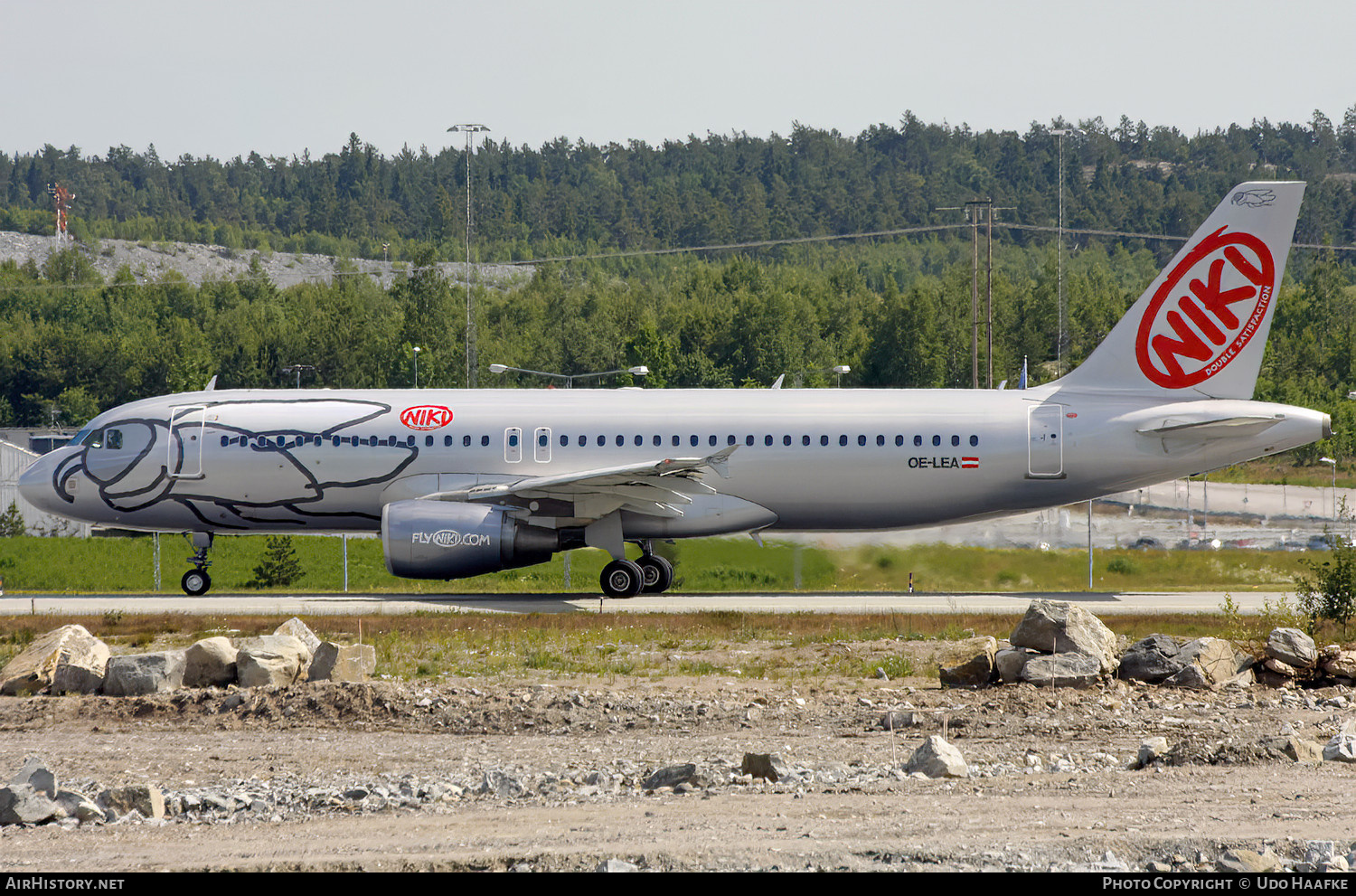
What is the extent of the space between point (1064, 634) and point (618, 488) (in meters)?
10.5

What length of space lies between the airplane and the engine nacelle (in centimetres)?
111

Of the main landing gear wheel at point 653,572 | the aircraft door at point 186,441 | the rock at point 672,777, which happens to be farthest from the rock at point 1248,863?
the aircraft door at point 186,441

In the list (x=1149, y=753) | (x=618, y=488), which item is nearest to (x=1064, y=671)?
Result: (x=1149, y=753)

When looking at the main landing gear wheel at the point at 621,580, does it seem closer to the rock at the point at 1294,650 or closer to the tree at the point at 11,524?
the rock at the point at 1294,650

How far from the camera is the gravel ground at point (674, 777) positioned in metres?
8.73

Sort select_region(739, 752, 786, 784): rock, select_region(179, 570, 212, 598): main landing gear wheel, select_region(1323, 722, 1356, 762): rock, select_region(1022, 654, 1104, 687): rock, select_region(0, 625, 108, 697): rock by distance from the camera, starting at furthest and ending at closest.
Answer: select_region(179, 570, 212, 598): main landing gear wheel
select_region(0, 625, 108, 697): rock
select_region(1022, 654, 1104, 687): rock
select_region(1323, 722, 1356, 762): rock
select_region(739, 752, 786, 784): rock

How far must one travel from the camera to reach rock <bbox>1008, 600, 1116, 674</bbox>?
52.7 ft

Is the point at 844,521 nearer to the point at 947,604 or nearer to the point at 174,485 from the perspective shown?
the point at 947,604

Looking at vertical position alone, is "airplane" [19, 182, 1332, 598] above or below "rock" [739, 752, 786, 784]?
above

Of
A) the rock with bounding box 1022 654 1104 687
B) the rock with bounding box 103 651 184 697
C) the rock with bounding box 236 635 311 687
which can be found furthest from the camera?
the rock with bounding box 236 635 311 687

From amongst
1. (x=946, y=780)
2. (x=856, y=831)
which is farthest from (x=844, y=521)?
(x=856, y=831)

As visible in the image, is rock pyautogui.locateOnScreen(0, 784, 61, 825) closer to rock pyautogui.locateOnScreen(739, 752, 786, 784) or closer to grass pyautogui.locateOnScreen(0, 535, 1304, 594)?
rock pyautogui.locateOnScreen(739, 752, 786, 784)

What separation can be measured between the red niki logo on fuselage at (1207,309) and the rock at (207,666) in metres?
18.1

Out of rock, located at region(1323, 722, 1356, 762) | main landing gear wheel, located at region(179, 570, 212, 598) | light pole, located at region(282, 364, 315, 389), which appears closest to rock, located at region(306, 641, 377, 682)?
rock, located at region(1323, 722, 1356, 762)
